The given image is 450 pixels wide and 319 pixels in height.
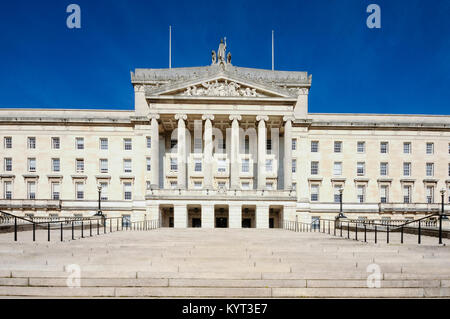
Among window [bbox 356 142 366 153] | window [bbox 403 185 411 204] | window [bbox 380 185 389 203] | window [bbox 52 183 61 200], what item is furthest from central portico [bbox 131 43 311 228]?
window [bbox 403 185 411 204]

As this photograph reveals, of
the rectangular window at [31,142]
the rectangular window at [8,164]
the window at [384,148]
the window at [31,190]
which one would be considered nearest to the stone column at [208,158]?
the window at [31,190]

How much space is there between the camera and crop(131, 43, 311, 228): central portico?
102 feet

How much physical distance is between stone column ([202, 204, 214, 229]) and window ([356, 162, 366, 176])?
2344 centimetres

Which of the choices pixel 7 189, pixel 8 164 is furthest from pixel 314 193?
pixel 8 164

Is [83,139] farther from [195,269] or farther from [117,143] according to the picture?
[195,269]

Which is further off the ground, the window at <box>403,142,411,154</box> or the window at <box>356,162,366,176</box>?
the window at <box>403,142,411,154</box>

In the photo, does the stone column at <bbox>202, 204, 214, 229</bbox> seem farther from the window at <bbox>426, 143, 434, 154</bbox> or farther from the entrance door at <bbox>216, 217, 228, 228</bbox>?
the window at <bbox>426, 143, 434, 154</bbox>

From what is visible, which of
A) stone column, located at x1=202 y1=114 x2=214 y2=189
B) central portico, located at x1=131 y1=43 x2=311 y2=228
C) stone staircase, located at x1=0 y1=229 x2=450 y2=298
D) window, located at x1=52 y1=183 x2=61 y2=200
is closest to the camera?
stone staircase, located at x1=0 y1=229 x2=450 y2=298

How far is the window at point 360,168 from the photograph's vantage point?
3875cm

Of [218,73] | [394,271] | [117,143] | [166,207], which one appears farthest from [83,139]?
[394,271]

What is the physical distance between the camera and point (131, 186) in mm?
38062

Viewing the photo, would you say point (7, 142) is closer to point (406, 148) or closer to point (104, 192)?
point (104, 192)

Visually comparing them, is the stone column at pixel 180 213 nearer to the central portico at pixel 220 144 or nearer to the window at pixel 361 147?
the central portico at pixel 220 144

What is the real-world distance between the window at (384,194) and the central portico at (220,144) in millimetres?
15807
